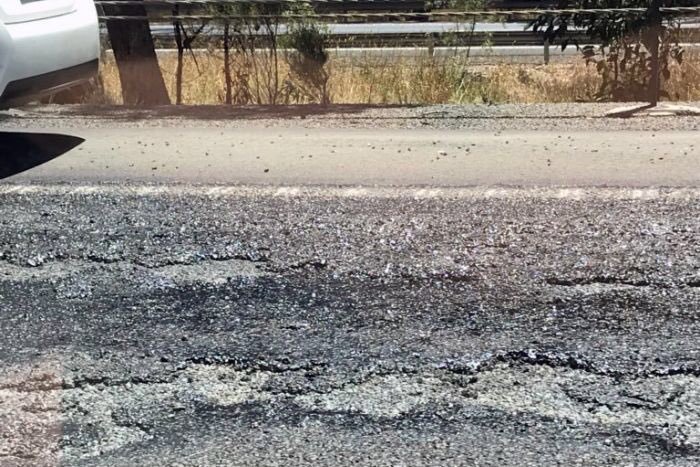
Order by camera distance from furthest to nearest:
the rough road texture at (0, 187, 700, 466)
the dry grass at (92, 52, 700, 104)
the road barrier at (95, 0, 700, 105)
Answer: the dry grass at (92, 52, 700, 104) < the road barrier at (95, 0, 700, 105) < the rough road texture at (0, 187, 700, 466)

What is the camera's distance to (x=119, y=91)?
11023mm

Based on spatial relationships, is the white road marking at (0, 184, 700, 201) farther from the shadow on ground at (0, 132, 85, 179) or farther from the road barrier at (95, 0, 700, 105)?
the road barrier at (95, 0, 700, 105)

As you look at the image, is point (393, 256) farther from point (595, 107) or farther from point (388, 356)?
point (595, 107)

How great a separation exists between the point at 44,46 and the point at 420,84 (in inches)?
193

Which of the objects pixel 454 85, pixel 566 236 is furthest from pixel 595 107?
pixel 566 236

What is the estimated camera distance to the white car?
6164mm

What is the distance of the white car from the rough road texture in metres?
1.29

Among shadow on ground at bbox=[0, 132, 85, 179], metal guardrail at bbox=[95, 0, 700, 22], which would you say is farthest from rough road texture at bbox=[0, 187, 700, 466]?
metal guardrail at bbox=[95, 0, 700, 22]

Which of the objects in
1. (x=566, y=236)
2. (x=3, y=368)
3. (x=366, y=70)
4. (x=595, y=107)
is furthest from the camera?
(x=366, y=70)

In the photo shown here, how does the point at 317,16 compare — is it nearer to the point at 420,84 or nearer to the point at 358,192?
the point at 420,84

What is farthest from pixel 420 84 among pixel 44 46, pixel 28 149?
pixel 44 46

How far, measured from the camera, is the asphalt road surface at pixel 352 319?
10.2ft

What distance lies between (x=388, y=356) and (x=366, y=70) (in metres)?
7.92

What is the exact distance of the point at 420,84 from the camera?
10273 mm
